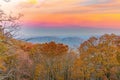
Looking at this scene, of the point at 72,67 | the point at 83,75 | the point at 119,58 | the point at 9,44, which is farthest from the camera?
the point at 72,67

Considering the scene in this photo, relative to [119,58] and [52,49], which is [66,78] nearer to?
[52,49]

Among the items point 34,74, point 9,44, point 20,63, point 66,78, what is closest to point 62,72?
point 66,78

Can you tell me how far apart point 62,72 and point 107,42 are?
43.5 ft

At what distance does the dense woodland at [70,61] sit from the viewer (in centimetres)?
4584

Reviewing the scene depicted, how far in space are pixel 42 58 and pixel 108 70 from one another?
1476cm

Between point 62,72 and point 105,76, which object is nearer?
point 105,76

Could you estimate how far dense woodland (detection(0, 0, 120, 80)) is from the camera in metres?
45.8

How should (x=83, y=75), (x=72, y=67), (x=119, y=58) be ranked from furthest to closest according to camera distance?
(x=72, y=67)
(x=83, y=75)
(x=119, y=58)

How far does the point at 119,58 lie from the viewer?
150 feet

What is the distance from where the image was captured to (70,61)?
185ft

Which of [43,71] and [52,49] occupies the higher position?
[52,49]

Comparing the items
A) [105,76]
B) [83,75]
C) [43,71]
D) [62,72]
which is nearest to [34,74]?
[43,71]

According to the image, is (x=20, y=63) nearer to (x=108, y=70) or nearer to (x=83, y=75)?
(x=83, y=75)

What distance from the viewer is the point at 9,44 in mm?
13414
